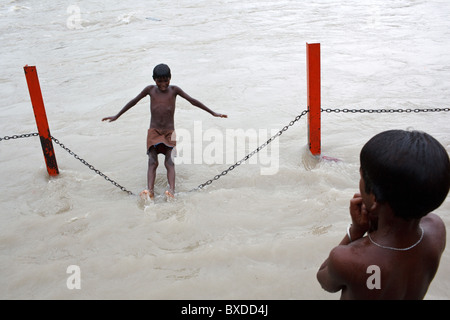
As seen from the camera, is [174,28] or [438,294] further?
[174,28]

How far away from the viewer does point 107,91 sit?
933 cm

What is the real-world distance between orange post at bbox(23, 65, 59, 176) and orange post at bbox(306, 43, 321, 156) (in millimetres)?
3064

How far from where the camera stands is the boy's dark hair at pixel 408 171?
1.60 metres

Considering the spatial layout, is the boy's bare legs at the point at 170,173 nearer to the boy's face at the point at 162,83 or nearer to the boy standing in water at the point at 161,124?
the boy standing in water at the point at 161,124

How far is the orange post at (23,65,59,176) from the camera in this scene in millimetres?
4785

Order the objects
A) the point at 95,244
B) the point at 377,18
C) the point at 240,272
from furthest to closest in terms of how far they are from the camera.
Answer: the point at 377,18 → the point at 95,244 → the point at 240,272

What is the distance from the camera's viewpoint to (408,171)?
1596 mm

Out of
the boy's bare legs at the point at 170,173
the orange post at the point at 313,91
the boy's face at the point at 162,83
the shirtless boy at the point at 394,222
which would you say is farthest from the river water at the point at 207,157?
the shirtless boy at the point at 394,222

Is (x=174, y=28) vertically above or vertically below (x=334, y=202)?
above

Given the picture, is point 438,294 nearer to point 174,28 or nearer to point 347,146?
point 347,146

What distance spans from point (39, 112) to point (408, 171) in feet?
14.4

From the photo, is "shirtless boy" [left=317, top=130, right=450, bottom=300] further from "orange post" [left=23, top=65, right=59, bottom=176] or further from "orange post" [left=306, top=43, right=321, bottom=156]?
"orange post" [left=23, top=65, right=59, bottom=176]
